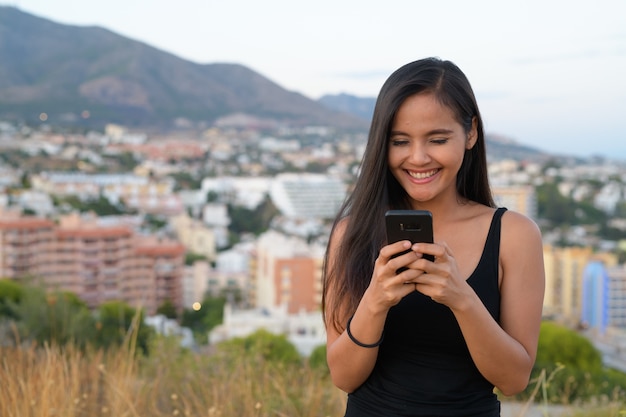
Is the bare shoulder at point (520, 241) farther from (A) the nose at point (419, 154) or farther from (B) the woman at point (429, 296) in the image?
(A) the nose at point (419, 154)

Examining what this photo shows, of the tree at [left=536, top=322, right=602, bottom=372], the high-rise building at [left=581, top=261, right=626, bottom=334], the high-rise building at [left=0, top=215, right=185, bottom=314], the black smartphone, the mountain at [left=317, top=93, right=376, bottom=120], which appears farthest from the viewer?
the mountain at [left=317, top=93, right=376, bottom=120]

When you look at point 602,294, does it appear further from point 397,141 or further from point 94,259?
point 397,141

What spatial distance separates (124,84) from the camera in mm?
89438

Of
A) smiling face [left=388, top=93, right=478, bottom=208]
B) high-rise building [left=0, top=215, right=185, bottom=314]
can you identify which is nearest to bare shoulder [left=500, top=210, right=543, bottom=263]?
smiling face [left=388, top=93, right=478, bottom=208]

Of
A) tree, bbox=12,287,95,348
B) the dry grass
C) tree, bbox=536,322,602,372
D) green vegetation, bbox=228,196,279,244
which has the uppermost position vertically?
the dry grass

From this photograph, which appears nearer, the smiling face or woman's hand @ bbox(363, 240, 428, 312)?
woman's hand @ bbox(363, 240, 428, 312)

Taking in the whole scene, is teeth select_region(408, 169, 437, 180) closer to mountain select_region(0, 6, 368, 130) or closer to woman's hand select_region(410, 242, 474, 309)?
woman's hand select_region(410, 242, 474, 309)

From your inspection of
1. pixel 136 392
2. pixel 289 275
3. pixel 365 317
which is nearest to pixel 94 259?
pixel 289 275

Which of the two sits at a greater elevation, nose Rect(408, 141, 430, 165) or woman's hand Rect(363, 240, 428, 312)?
nose Rect(408, 141, 430, 165)

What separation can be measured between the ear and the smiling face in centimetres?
3

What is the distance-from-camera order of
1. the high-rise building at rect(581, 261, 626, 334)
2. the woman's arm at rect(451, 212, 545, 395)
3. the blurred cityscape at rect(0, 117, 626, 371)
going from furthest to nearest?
the high-rise building at rect(581, 261, 626, 334)
the blurred cityscape at rect(0, 117, 626, 371)
the woman's arm at rect(451, 212, 545, 395)

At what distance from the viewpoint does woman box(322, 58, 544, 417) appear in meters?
1.00

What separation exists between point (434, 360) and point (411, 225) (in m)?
0.22

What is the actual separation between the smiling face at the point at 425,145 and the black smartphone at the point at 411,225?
179 mm
